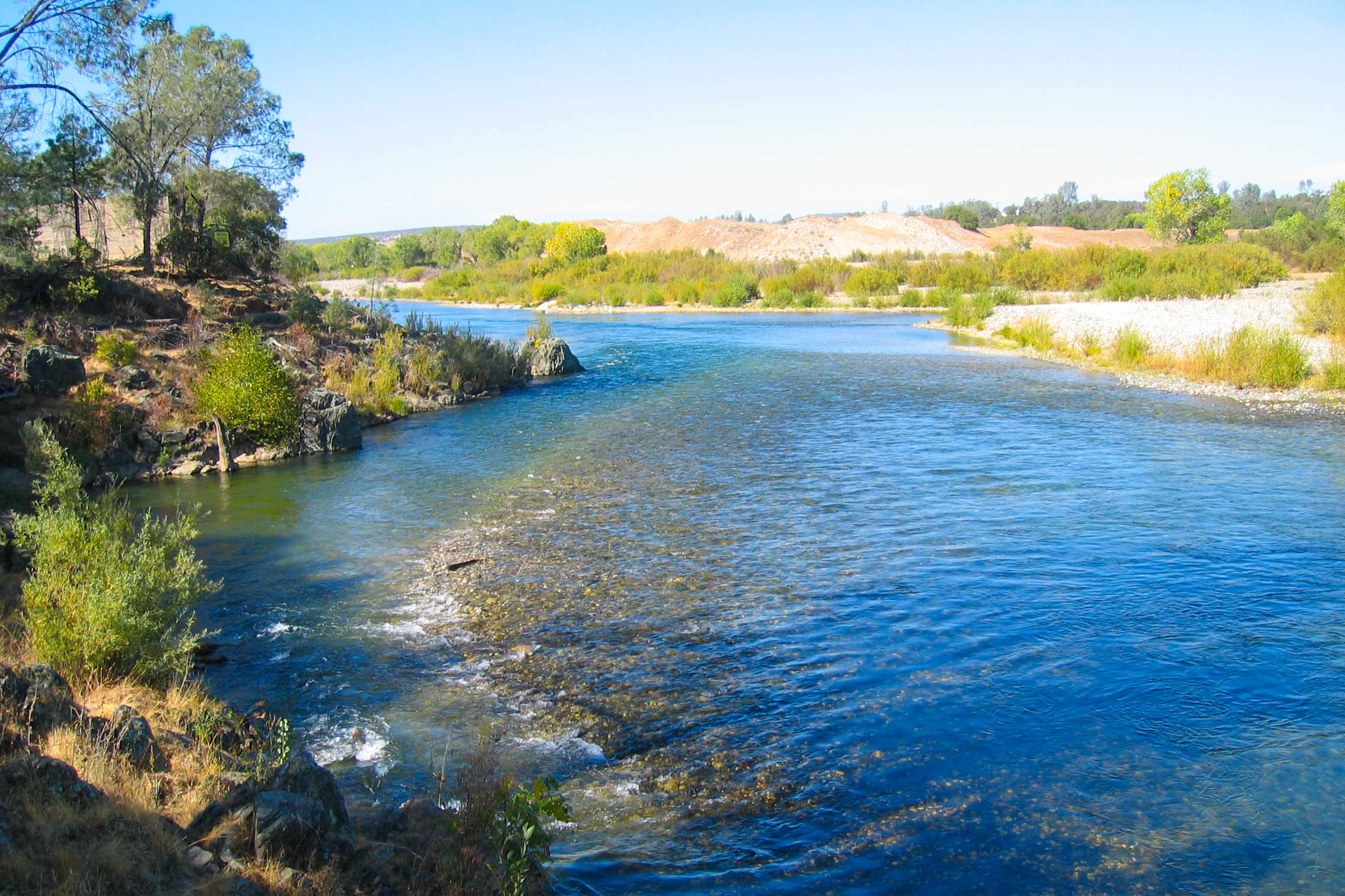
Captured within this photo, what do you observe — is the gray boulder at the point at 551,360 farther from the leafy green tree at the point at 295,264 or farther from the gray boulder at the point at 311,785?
the gray boulder at the point at 311,785

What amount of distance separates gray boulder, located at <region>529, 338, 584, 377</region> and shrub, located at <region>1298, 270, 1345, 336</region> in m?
20.7

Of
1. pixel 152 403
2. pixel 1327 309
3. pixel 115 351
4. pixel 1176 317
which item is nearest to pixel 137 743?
pixel 152 403

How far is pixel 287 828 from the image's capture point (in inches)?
145

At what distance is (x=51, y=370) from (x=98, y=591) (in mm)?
11025

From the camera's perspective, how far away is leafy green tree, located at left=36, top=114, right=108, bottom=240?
1886 centimetres

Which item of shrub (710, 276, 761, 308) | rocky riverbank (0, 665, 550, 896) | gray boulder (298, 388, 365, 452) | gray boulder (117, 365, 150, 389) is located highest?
shrub (710, 276, 761, 308)

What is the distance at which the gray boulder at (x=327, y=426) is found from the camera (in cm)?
1653

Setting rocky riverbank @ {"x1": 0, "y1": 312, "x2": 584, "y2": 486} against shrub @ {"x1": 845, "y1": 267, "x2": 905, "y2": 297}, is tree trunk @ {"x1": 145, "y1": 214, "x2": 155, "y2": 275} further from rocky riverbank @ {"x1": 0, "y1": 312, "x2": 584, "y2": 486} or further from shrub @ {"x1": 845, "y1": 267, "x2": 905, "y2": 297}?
shrub @ {"x1": 845, "y1": 267, "x2": 905, "y2": 297}

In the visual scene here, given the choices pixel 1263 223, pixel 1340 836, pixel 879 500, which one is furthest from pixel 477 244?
pixel 1340 836

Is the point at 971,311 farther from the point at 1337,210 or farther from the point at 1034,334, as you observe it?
the point at 1337,210

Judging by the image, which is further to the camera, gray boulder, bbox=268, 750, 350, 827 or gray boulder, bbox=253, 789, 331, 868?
gray boulder, bbox=268, 750, 350, 827

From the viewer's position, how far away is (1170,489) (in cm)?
1236

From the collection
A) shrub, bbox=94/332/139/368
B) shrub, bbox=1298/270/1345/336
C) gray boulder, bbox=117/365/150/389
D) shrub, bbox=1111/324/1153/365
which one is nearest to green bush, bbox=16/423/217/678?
gray boulder, bbox=117/365/150/389

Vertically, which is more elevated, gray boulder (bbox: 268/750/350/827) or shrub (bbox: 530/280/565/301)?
shrub (bbox: 530/280/565/301)
